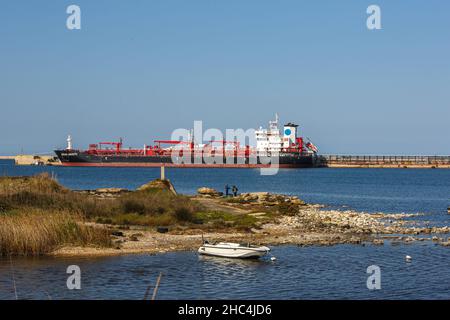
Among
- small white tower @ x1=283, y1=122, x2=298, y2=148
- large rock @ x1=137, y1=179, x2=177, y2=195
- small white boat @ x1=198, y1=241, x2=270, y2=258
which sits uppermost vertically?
small white tower @ x1=283, y1=122, x2=298, y2=148

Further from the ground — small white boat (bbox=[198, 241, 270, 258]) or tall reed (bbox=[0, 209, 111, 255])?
tall reed (bbox=[0, 209, 111, 255])

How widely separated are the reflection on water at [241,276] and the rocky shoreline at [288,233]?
2175 millimetres

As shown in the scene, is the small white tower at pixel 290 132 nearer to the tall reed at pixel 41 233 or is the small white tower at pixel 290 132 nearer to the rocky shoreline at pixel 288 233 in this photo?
the rocky shoreline at pixel 288 233

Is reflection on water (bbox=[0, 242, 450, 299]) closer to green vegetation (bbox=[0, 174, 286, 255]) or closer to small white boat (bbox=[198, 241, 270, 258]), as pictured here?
small white boat (bbox=[198, 241, 270, 258])

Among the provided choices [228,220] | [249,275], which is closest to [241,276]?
[249,275]

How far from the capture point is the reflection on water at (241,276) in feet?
65.6

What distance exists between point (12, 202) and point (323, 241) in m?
16.8

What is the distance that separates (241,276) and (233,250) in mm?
3491

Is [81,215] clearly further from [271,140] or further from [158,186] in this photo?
[271,140]

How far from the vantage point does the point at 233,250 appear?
26.3 metres

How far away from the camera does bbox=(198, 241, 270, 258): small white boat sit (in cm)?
2609

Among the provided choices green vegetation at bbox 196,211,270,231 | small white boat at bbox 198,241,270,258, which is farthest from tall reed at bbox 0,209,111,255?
green vegetation at bbox 196,211,270,231

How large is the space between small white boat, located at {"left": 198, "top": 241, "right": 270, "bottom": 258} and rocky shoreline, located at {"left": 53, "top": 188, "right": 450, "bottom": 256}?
2.62 metres
